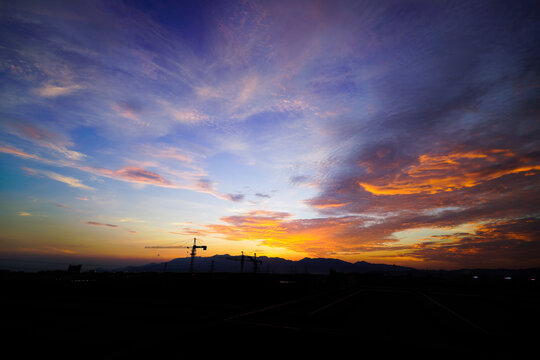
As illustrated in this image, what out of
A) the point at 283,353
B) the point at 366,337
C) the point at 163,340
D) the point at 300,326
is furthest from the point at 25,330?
the point at 366,337

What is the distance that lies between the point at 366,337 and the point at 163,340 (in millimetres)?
6734

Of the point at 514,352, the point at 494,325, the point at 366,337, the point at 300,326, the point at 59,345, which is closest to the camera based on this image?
the point at 59,345

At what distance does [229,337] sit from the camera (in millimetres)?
8125

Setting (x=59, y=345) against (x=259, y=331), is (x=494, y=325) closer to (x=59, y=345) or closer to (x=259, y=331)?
(x=259, y=331)

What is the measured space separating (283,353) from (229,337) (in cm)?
223

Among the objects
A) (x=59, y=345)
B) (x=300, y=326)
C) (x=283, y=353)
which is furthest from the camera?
(x=300, y=326)

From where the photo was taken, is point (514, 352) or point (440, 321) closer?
point (514, 352)

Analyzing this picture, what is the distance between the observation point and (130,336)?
8281 mm

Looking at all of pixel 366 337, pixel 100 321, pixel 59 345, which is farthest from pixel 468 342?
pixel 100 321

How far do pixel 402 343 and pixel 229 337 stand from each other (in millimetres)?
5654

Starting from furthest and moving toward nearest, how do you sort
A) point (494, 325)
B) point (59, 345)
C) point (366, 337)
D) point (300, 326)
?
point (494, 325), point (300, 326), point (366, 337), point (59, 345)

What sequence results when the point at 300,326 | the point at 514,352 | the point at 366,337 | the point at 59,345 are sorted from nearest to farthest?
the point at 59,345
the point at 514,352
the point at 366,337
the point at 300,326

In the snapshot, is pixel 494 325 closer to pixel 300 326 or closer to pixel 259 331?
pixel 300 326

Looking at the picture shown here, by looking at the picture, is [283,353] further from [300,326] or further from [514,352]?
[514,352]
